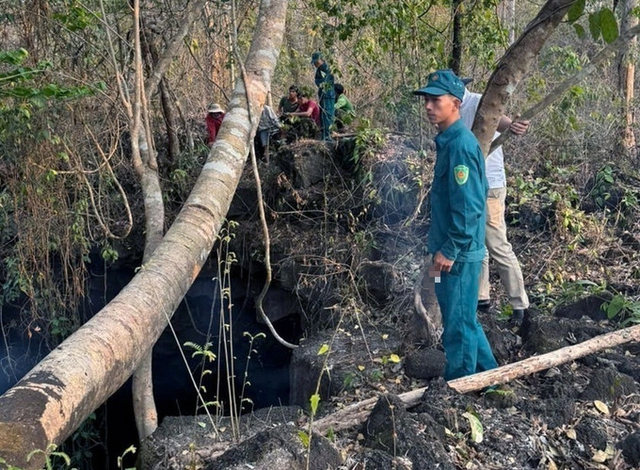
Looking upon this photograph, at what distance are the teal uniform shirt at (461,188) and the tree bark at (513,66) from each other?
61cm

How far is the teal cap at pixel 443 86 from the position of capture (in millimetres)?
3355

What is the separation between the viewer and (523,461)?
301 cm

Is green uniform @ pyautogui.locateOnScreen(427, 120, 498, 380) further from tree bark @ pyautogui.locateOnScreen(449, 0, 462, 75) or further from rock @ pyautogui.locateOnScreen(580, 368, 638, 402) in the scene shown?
tree bark @ pyautogui.locateOnScreen(449, 0, 462, 75)

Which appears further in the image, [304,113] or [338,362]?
[304,113]

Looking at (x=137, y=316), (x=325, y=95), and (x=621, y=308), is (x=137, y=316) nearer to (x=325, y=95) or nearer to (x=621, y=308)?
(x=621, y=308)

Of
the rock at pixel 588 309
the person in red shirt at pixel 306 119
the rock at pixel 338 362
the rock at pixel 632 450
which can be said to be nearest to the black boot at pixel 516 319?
the rock at pixel 588 309

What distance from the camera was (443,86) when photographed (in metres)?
3.36

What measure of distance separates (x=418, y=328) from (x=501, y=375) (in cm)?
96

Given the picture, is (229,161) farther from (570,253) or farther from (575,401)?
(570,253)

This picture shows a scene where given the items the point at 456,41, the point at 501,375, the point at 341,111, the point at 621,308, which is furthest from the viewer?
the point at 341,111

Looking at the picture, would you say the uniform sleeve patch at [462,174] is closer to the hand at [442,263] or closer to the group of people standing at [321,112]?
the hand at [442,263]

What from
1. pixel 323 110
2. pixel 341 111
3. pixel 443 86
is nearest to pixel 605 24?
pixel 443 86

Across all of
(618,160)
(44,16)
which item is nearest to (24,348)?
(44,16)

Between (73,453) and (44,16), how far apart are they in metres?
4.50
